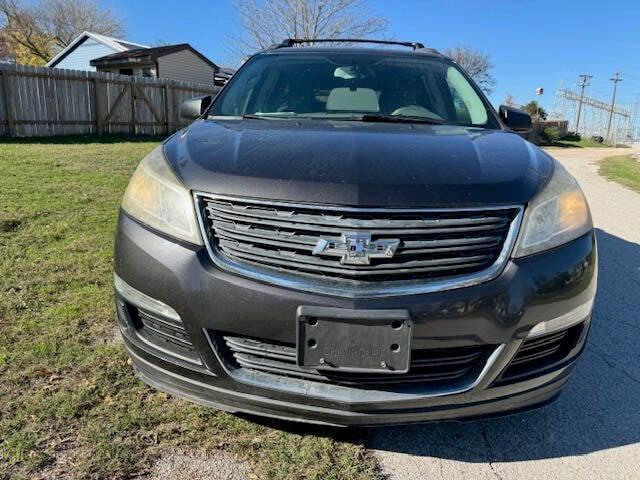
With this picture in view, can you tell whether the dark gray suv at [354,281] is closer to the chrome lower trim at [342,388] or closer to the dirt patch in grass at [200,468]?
the chrome lower trim at [342,388]

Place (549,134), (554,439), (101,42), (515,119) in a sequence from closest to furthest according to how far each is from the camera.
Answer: (554,439) → (515,119) → (101,42) → (549,134)

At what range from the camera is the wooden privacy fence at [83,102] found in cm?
1334

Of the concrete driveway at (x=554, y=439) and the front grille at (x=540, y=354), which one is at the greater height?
the front grille at (x=540, y=354)

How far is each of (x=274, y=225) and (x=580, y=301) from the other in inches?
46.1

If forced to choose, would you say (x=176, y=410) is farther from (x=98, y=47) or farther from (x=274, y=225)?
(x=98, y=47)

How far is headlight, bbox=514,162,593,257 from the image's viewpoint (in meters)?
1.85

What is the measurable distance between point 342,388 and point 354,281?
39cm

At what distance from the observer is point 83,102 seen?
15.2 meters

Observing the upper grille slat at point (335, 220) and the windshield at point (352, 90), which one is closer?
the upper grille slat at point (335, 220)

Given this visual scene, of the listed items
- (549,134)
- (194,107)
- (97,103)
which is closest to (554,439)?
(194,107)

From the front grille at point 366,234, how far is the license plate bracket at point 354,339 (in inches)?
5.3

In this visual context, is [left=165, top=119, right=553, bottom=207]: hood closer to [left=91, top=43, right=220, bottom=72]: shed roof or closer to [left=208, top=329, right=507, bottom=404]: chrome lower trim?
[left=208, top=329, right=507, bottom=404]: chrome lower trim

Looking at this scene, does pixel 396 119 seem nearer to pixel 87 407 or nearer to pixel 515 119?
pixel 515 119

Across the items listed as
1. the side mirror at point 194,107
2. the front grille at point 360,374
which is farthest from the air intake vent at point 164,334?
the side mirror at point 194,107
